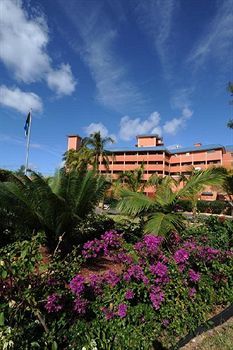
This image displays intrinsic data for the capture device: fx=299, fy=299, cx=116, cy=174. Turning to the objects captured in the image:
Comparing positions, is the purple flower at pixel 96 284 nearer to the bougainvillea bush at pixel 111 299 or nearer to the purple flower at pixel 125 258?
the bougainvillea bush at pixel 111 299

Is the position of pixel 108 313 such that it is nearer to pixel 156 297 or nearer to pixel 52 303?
pixel 156 297

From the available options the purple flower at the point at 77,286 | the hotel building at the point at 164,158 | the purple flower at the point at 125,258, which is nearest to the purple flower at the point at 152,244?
the purple flower at the point at 125,258

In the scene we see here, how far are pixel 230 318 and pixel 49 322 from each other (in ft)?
8.50

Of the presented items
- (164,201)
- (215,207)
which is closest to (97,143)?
(215,207)

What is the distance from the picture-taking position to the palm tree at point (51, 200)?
6.29 m

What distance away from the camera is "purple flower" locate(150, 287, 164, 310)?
3.37 metres

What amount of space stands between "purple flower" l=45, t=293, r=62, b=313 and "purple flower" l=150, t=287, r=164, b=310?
3.57ft

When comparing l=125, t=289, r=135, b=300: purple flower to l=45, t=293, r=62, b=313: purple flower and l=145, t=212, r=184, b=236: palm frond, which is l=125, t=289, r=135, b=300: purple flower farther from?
l=145, t=212, r=184, b=236: palm frond

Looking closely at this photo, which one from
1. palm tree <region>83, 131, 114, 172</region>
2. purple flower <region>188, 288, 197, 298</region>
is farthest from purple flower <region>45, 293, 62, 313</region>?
palm tree <region>83, 131, 114, 172</region>

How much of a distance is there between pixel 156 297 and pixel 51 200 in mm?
3387

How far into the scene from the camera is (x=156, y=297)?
3.40 m

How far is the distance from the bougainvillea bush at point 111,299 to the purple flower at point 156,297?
10mm

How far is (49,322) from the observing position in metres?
3.02

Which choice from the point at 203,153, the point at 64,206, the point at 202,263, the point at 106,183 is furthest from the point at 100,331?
the point at 203,153
